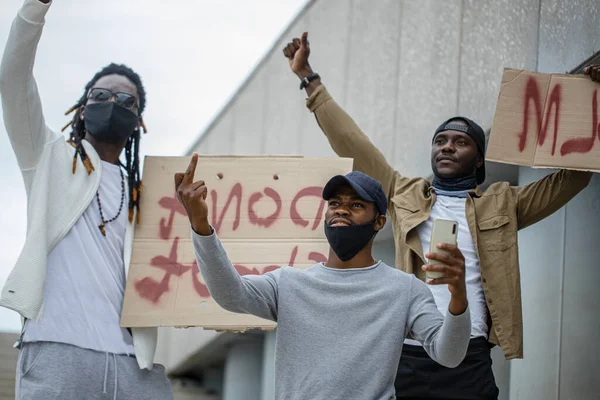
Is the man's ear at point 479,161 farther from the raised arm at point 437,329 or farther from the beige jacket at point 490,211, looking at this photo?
the raised arm at point 437,329

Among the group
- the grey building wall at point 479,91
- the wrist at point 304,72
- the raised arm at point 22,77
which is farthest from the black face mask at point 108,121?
the grey building wall at point 479,91

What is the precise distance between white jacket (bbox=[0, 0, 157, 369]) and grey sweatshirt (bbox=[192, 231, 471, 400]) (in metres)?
0.97

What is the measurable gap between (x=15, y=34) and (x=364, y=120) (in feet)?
16.3

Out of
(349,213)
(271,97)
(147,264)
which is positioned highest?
(271,97)

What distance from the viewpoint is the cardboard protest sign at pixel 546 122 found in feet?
15.3

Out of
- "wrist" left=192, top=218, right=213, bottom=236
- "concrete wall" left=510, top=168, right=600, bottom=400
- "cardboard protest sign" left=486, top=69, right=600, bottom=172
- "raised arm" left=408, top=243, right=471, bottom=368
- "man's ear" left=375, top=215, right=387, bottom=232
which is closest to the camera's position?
"raised arm" left=408, top=243, right=471, bottom=368

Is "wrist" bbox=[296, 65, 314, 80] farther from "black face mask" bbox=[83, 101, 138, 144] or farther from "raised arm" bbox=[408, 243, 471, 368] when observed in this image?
"raised arm" bbox=[408, 243, 471, 368]

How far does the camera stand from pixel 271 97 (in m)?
11.5

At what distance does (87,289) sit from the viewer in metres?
4.37

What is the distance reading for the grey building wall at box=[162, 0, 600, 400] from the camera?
5762mm

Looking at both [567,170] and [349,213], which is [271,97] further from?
[349,213]

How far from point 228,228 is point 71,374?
114cm

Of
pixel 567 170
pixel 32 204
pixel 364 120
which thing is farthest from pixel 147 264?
pixel 364 120

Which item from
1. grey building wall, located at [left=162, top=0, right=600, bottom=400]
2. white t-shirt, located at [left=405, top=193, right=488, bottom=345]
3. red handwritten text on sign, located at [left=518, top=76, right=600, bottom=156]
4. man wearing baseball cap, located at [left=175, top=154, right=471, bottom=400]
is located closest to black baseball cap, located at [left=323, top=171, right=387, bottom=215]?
man wearing baseball cap, located at [left=175, top=154, right=471, bottom=400]
